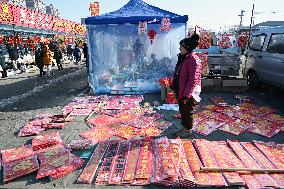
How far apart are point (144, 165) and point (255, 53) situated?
7.30m

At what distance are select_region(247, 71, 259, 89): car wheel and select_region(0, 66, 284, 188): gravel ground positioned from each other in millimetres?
329

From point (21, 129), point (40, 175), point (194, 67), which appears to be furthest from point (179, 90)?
point (21, 129)

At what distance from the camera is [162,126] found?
606 centimetres

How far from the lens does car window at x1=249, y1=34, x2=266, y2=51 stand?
9.19 metres

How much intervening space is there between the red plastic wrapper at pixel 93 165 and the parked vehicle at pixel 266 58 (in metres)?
6.17

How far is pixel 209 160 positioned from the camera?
13.9ft

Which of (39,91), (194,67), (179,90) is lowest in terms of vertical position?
(39,91)

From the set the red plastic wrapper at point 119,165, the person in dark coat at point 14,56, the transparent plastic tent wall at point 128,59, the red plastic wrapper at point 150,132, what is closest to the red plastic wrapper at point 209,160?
the red plastic wrapper at point 150,132

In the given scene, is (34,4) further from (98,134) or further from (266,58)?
(98,134)

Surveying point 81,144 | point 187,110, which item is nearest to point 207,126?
point 187,110

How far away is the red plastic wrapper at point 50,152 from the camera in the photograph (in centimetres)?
450

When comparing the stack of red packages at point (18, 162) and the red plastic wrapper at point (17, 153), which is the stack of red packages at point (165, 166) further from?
the red plastic wrapper at point (17, 153)

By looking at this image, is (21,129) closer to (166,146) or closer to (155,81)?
(166,146)

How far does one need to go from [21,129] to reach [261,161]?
17.1 feet
